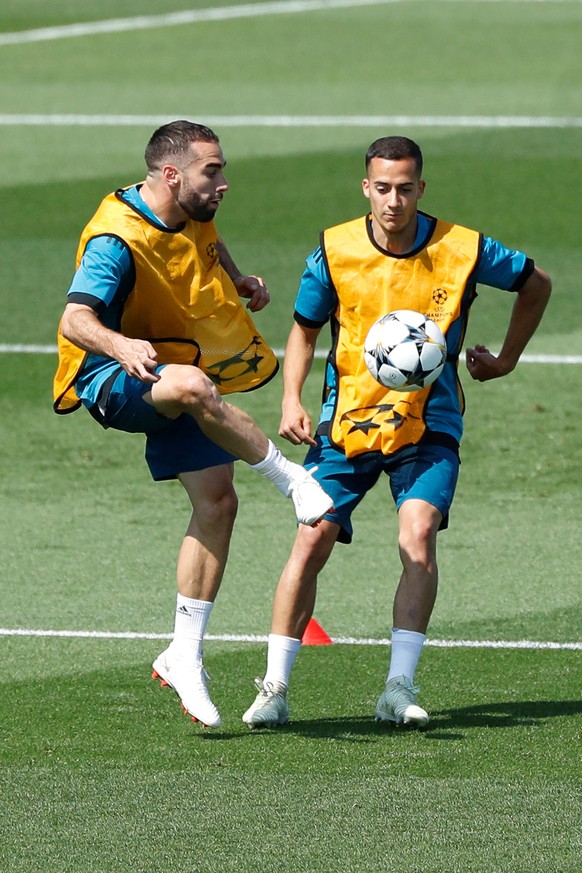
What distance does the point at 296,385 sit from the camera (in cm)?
668

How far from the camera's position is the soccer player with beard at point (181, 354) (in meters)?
6.34

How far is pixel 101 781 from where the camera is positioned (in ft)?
19.0

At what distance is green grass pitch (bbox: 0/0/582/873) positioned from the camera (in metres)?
5.40

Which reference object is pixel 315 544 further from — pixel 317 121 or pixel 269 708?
pixel 317 121

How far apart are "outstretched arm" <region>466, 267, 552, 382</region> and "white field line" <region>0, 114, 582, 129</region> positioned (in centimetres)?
1509

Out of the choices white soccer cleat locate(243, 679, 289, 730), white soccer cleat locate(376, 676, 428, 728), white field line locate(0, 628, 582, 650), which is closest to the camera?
white soccer cleat locate(376, 676, 428, 728)

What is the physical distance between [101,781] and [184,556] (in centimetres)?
122

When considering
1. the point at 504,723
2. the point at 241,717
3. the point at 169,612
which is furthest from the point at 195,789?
the point at 169,612

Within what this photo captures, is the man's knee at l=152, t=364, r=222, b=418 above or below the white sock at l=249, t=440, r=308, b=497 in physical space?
above

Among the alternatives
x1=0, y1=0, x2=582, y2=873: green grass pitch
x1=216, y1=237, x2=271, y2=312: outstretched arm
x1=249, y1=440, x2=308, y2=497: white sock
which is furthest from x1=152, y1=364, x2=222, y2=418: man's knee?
x1=0, y1=0, x2=582, y2=873: green grass pitch

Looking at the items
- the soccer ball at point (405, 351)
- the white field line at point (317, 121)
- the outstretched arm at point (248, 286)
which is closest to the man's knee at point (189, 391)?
the soccer ball at point (405, 351)

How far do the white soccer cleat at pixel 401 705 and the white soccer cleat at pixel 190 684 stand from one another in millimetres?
620

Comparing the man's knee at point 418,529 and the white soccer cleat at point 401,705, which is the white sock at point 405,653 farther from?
the man's knee at point 418,529

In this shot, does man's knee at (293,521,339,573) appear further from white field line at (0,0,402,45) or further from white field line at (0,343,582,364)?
white field line at (0,0,402,45)
